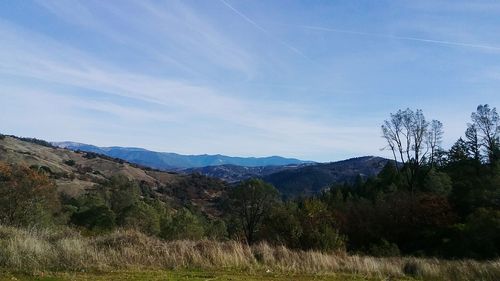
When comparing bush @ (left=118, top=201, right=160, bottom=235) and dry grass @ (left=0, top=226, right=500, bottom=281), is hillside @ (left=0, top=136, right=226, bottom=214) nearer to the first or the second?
bush @ (left=118, top=201, right=160, bottom=235)

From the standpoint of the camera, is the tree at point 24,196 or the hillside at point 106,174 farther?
the hillside at point 106,174

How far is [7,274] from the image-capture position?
1097cm

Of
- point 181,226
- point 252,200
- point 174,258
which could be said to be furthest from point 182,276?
point 252,200

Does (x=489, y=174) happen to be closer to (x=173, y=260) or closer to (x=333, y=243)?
(x=333, y=243)

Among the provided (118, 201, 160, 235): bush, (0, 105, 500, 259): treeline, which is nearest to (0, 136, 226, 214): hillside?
(0, 105, 500, 259): treeline

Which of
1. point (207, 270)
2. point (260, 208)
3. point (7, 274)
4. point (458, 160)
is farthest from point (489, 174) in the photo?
point (7, 274)

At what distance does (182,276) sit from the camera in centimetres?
1240

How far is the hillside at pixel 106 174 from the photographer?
128500 millimetres

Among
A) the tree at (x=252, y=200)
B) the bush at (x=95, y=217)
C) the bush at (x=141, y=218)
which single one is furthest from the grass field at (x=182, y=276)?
the tree at (x=252, y=200)

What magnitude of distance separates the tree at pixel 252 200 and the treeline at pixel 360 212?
0.41ft

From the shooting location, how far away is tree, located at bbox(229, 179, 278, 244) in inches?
2392

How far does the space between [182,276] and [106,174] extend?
152 m

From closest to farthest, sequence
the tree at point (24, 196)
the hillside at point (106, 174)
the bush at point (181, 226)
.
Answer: the tree at point (24, 196)
the bush at point (181, 226)
the hillside at point (106, 174)

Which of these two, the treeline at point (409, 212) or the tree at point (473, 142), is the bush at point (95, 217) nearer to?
the treeline at point (409, 212)
